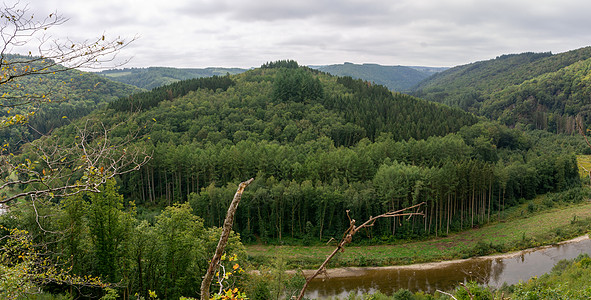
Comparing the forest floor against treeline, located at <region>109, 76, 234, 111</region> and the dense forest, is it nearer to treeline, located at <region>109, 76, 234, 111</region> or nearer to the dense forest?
the dense forest

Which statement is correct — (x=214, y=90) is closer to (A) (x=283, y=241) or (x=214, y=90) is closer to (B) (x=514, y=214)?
(A) (x=283, y=241)

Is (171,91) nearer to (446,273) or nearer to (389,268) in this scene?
(389,268)

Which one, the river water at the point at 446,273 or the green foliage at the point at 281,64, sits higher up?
the green foliage at the point at 281,64

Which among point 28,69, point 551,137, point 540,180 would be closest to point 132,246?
point 28,69

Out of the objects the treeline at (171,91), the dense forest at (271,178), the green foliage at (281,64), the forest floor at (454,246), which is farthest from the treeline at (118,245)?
the green foliage at (281,64)

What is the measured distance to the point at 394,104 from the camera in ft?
301

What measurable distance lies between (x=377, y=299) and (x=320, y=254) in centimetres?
1960

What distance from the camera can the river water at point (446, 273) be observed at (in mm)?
35562

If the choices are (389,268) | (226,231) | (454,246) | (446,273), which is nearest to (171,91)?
(389,268)

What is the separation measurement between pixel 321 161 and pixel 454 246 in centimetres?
2197

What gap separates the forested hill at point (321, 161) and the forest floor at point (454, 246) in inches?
104

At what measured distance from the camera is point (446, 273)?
38531mm

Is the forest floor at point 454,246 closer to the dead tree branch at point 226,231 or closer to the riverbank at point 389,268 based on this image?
the riverbank at point 389,268

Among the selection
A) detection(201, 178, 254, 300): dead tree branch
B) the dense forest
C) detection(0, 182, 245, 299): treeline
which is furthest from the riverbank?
detection(201, 178, 254, 300): dead tree branch
